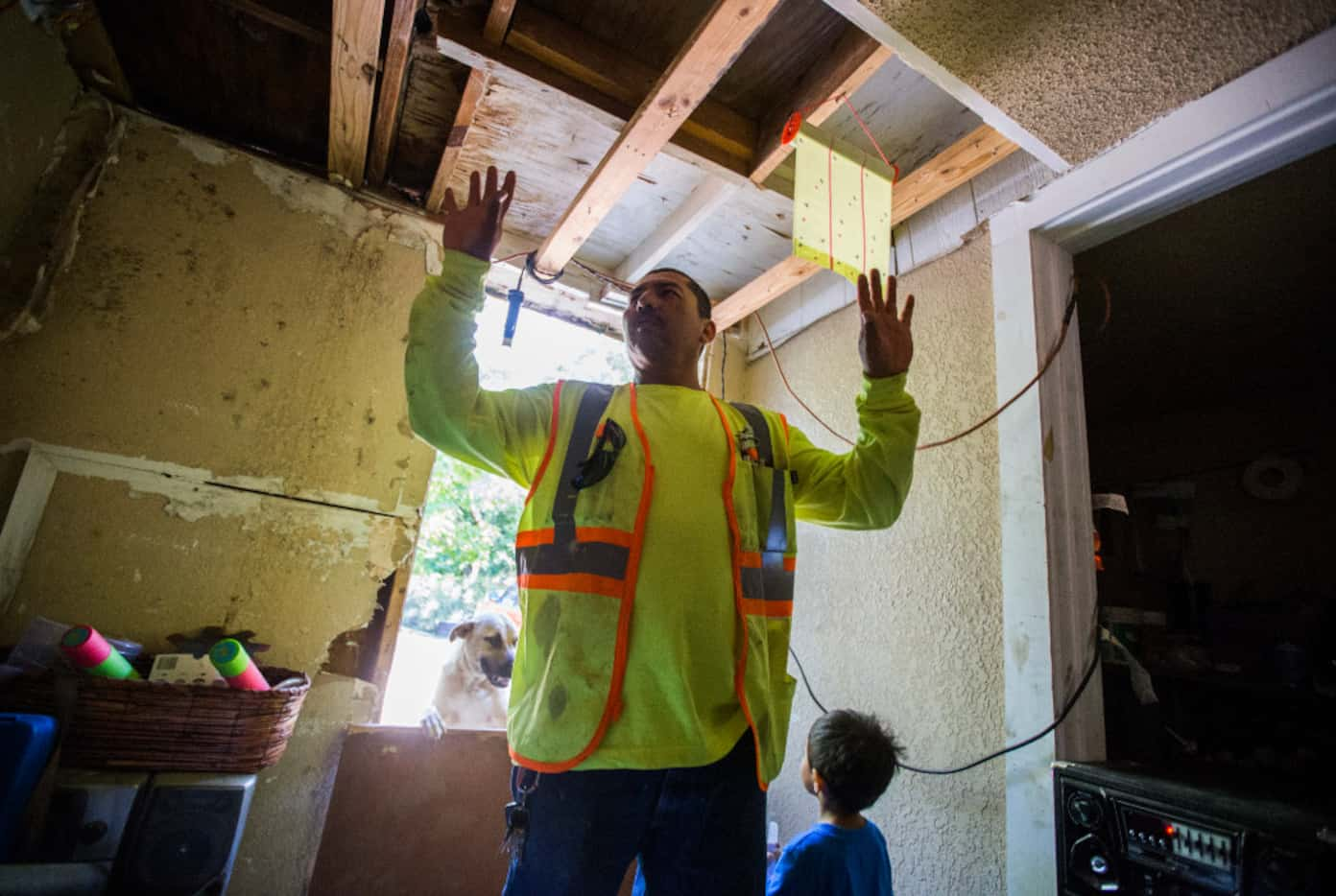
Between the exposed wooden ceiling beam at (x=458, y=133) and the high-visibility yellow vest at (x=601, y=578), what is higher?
the exposed wooden ceiling beam at (x=458, y=133)

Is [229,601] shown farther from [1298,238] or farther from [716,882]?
[1298,238]

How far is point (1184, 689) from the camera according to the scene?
2.56m

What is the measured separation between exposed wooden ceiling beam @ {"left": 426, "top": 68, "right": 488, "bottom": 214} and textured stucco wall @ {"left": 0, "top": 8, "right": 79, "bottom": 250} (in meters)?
0.95

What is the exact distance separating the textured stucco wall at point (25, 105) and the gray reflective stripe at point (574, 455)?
5.09ft

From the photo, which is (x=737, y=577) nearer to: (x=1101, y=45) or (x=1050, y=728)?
(x=1050, y=728)

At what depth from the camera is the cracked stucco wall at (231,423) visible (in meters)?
1.62

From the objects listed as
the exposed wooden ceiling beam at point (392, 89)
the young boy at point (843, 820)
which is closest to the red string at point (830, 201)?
the exposed wooden ceiling beam at point (392, 89)

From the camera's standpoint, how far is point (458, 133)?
1803mm

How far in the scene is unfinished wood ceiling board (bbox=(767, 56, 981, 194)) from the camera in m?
1.59

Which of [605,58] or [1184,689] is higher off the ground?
[605,58]

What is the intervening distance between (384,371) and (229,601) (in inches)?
33.1

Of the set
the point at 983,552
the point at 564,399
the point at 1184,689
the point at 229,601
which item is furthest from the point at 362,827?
the point at 1184,689

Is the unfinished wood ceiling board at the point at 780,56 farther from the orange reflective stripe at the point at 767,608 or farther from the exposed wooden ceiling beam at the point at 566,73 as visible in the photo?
the orange reflective stripe at the point at 767,608

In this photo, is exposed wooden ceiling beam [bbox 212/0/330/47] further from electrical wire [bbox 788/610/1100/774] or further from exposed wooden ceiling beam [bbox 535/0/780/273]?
electrical wire [bbox 788/610/1100/774]
